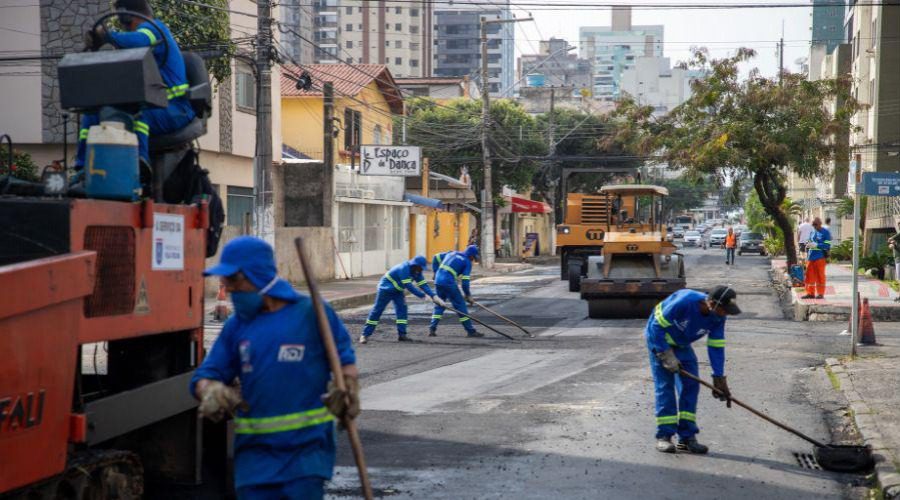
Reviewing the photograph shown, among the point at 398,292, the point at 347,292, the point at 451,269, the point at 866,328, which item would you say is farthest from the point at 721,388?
the point at 347,292

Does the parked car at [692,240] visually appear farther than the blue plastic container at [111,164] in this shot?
Yes

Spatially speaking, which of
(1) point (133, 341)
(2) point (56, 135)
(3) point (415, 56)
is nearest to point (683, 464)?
(1) point (133, 341)

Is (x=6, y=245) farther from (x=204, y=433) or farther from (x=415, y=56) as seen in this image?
(x=415, y=56)

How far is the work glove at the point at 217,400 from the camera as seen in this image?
4.55 metres

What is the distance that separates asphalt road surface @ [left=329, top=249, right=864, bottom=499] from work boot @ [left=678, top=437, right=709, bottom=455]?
0.25ft

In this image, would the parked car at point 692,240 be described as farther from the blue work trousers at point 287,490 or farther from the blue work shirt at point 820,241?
the blue work trousers at point 287,490

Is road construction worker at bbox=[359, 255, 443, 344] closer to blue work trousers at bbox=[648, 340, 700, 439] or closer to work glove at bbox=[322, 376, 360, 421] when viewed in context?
blue work trousers at bbox=[648, 340, 700, 439]

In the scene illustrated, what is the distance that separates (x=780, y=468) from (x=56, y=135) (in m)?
20.4

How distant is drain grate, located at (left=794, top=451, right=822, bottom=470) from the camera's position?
8.57 meters

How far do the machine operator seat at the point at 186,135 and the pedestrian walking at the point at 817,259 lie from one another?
662 inches

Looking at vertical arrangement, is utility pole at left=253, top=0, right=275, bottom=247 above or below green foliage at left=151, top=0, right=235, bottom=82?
below

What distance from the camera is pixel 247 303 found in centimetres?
470

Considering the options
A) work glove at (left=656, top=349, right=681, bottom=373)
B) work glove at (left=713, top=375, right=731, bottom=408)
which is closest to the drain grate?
work glove at (left=713, top=375, right=731, bottom=408)

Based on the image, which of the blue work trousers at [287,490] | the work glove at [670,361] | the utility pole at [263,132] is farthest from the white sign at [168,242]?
the utility pole at [263,132]
